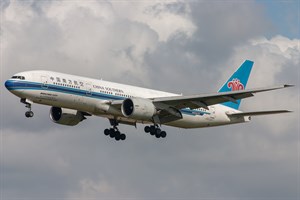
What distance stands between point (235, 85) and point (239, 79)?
1090mm

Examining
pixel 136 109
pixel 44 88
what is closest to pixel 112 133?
pixel 136 109

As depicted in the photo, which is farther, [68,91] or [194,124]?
[194,124]

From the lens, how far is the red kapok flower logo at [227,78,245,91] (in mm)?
91938

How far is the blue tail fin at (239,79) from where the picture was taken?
91875 millimetres

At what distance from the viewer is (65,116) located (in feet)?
274

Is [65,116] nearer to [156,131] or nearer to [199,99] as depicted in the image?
[156,131]

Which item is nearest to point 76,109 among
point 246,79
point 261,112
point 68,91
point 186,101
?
point 68,91

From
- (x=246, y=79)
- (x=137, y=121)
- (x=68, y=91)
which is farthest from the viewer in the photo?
(x=246, y=79)

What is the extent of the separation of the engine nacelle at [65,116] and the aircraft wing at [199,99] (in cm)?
803

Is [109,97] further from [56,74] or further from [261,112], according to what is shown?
[261,112]

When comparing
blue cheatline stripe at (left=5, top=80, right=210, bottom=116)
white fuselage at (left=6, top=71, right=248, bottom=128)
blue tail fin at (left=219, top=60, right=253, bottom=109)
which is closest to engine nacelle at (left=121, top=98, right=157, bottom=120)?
white fuselage at (left=6, top=71, right=248, bottom=128)

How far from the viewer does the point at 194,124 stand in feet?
279

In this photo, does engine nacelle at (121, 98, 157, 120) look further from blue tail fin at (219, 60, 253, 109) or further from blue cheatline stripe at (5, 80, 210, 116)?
blue tail fin at (219, 60, 253, 109)

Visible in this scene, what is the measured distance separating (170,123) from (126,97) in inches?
217
